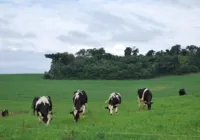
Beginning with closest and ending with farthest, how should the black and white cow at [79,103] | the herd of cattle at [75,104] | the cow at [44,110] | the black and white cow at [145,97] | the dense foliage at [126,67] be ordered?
the cow at [44,110], the herd of cattle at [75,104], the black and white cow at [79,103], the black and white cow at [145,97], the dense foliage at [126,67]

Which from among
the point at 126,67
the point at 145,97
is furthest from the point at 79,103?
the point at 126,67

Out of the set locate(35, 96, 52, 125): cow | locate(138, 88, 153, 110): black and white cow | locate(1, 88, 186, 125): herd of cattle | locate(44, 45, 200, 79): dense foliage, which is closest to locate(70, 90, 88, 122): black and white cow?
locate(1, 88, 186, 125): herd of cattle

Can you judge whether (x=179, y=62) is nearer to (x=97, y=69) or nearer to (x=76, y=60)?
(x=97, y=69)

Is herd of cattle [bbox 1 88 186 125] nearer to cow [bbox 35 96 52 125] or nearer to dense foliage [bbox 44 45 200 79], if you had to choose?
cow [bbox 35 96 52 125]

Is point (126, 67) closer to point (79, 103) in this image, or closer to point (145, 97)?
point (145, 97)

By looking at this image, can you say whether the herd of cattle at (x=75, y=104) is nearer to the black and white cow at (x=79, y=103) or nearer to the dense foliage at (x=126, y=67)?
the black and white cow at (x=79, y=103)

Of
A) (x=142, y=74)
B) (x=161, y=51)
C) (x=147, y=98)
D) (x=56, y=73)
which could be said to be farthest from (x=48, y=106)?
(x=161, y=51)

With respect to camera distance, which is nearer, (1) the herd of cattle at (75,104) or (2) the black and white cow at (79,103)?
(1) the herd of cattle at (75,104)

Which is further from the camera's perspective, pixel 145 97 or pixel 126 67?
pixel 126 67

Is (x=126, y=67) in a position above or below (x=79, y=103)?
above

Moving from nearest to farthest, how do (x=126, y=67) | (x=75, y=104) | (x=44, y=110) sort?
(x=44, y=110), (x=75, y=104), (x=126, y=67)

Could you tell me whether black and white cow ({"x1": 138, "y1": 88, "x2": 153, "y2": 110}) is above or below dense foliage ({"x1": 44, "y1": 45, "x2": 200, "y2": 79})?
below

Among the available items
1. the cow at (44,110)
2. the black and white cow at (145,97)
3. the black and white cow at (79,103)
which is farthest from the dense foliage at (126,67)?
the cow at (44,110)

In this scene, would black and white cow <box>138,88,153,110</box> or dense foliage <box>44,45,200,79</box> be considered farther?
dense foliage <box>44,45,200,79</box>
